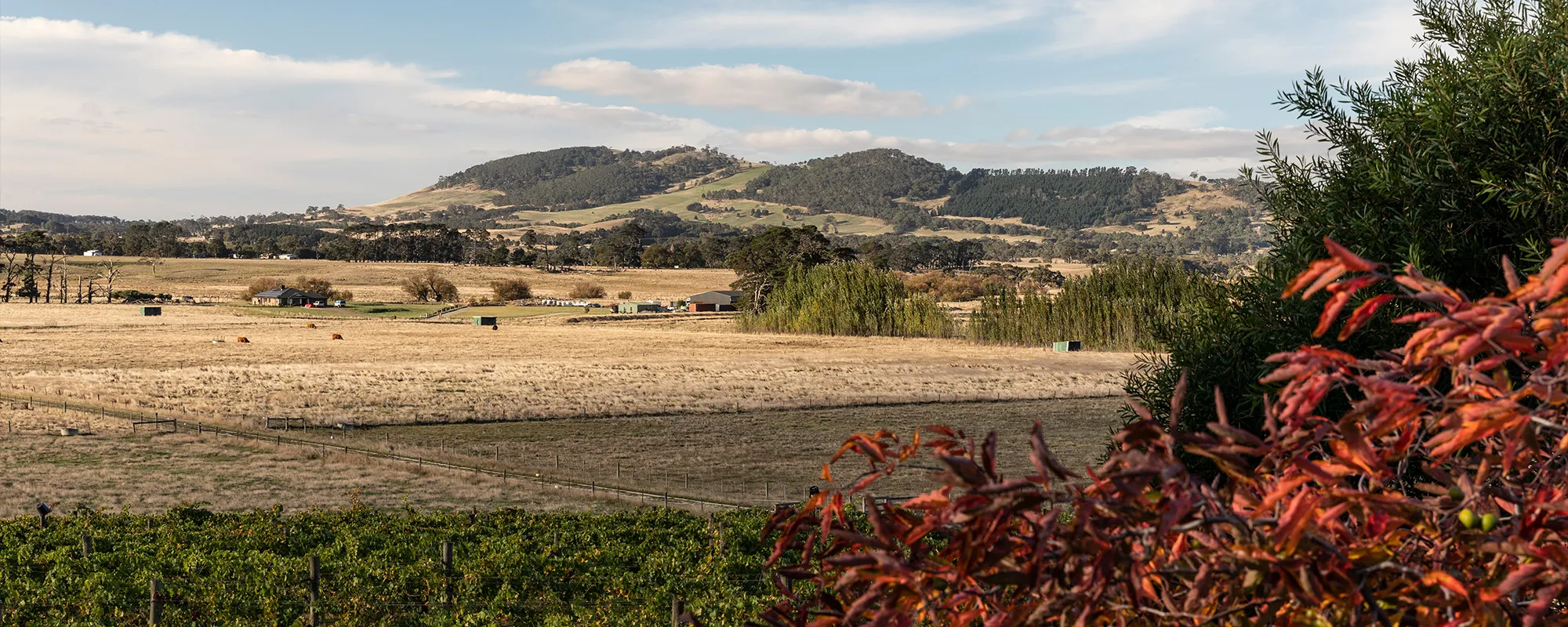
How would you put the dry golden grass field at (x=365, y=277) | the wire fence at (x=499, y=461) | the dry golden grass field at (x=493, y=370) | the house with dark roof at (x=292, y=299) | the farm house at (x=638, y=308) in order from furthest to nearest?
the dry golden grass field at (x=365, y=277), the house with dark roof at (x=292, y=299), the farm house at (x=638, y=308), the dry golden grass field at (x=493, y=370), the wire fence at (x=499, y=461)

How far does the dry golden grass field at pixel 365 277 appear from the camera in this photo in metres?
159

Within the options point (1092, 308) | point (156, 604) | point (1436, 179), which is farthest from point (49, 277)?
point (1436, 179)

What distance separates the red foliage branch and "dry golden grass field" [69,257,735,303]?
15519 cm

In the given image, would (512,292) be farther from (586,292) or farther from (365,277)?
(365,277)

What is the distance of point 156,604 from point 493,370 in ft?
163

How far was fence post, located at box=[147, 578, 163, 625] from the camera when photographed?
1412 centimetres

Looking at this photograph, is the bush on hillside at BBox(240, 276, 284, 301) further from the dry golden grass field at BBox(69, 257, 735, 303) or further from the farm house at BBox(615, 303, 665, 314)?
the farm house at BBox(615, 303, 665, 314)

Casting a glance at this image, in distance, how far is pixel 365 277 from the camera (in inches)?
6954

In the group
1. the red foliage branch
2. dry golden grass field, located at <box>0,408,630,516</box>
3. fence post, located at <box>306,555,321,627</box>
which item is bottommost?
dry golden grass field, located at <box>0,408,630,516</box>

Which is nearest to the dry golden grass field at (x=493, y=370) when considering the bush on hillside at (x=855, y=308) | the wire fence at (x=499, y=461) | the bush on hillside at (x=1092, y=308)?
the wire fence at (x=499, y=461)

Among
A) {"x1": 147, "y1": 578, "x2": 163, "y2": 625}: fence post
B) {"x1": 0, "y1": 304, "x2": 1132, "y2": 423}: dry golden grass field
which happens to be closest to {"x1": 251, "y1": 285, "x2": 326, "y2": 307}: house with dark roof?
{"x1": 0, "y1": 304, "x2": 1132, "y2": 423}: dry golden grass field

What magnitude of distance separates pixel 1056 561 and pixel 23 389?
58414 mm

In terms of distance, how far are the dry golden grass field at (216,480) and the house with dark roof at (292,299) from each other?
109m

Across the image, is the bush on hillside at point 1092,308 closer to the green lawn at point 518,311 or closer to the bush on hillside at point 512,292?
the green lawn at point 518,311
